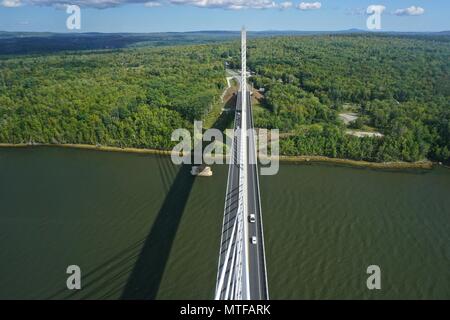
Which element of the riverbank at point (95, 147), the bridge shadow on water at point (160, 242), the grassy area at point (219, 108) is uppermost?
the grassy area at point (219, 108)

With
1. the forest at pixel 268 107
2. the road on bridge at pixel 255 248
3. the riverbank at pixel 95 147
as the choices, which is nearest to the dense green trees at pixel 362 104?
the forest at pixel 268 107

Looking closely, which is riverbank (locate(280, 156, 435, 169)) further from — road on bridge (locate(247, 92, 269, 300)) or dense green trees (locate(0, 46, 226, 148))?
dense green trees (locate(0, 46, 226, 148))

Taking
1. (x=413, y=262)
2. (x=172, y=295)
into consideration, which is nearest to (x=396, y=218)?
(x=413, y=262)

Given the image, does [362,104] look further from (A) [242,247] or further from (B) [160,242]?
(A) [242,247]

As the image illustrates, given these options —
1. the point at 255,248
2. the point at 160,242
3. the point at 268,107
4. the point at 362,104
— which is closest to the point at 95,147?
the point at 160,242

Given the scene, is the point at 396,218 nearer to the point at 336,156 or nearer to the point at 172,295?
the point at 336,156

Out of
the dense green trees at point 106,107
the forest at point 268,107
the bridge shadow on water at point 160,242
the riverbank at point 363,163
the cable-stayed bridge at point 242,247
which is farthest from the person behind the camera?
the dense green trees at point 106,107

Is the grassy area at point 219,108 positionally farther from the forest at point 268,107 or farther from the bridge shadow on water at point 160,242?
the bridge shadow on water at point 160,242
